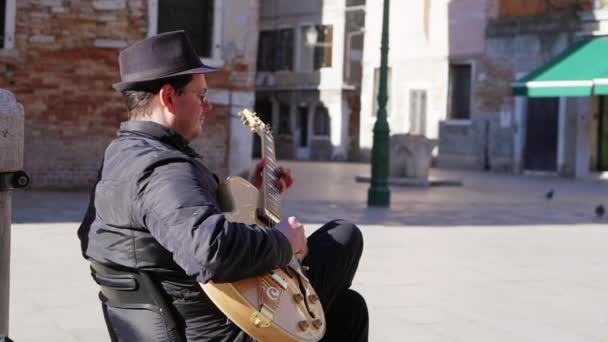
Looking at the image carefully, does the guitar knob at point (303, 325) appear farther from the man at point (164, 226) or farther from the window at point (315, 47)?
the window at point (315, 47)

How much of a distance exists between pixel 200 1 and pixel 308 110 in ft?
72.4

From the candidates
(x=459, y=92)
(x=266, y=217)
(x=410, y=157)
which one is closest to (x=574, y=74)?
(x=410, y=157)

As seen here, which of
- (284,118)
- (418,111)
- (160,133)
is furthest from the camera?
(284,118)

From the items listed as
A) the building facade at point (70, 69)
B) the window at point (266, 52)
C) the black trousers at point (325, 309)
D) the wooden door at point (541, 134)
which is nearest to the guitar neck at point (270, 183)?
the black trousers at point (325, 309)

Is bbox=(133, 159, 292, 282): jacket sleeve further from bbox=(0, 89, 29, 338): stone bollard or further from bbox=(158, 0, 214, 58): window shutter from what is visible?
bbox=(158, 0, 214, 58): window shutter

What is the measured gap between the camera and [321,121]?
38.9 meters

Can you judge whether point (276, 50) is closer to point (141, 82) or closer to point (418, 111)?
point (418, 111)

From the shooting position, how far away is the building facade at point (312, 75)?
37938 millimetres

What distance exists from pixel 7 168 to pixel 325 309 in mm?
1160

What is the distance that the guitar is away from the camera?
3246mm

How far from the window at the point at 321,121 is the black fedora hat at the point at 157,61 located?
1376 inches

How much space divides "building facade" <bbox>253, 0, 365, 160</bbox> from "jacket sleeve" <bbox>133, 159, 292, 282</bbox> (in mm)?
34411

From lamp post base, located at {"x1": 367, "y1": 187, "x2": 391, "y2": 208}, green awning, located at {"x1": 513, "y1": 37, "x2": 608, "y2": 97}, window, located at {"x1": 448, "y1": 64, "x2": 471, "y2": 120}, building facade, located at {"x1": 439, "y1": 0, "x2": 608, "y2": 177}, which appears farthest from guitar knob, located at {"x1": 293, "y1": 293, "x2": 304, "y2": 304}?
window, located at {"x1": 448, "y1": 64, "x2": 471, "y2": 120}

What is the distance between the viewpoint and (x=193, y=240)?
3.08 metres
